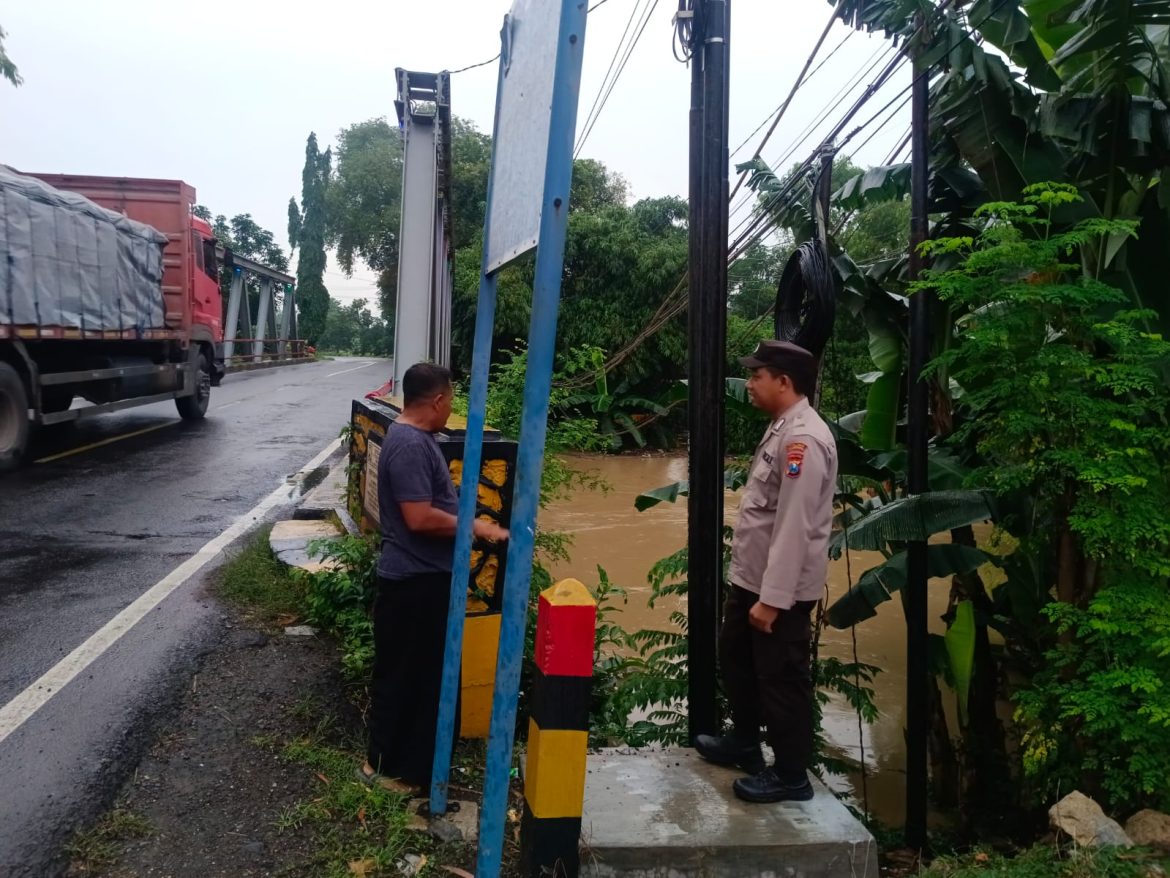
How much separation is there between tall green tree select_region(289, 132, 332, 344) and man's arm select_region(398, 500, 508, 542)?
5471 cm

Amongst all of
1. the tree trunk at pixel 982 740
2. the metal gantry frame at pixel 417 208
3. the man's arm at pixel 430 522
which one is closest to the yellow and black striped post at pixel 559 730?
the man's arm at pixel 430 522

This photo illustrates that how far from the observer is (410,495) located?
10.9ft

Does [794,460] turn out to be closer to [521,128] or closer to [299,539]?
[521,128]

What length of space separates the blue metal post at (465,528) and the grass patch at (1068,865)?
1714 mm

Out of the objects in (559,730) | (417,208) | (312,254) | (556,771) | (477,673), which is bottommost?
(477,673)

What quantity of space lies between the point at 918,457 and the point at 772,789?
1.56 meters

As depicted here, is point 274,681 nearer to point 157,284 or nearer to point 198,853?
point 198,853

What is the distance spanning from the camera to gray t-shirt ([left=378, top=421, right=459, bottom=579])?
11.0 feet

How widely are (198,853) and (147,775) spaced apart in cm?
64

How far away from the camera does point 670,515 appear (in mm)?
12773

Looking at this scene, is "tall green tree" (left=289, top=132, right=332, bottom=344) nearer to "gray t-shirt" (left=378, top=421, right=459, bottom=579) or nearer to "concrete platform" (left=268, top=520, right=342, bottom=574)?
"concrete platform" (left=268, top=520, right=342, bottom=574)

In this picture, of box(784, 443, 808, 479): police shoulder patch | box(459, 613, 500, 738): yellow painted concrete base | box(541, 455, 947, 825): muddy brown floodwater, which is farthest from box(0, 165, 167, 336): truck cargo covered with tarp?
box(784, 443, 808, 479): police shoulder patch

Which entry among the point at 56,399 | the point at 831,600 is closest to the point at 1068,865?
the point at 831,600

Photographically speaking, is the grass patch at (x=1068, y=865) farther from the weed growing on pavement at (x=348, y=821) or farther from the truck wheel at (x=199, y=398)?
the truck wheel at (x=199, y=398)
